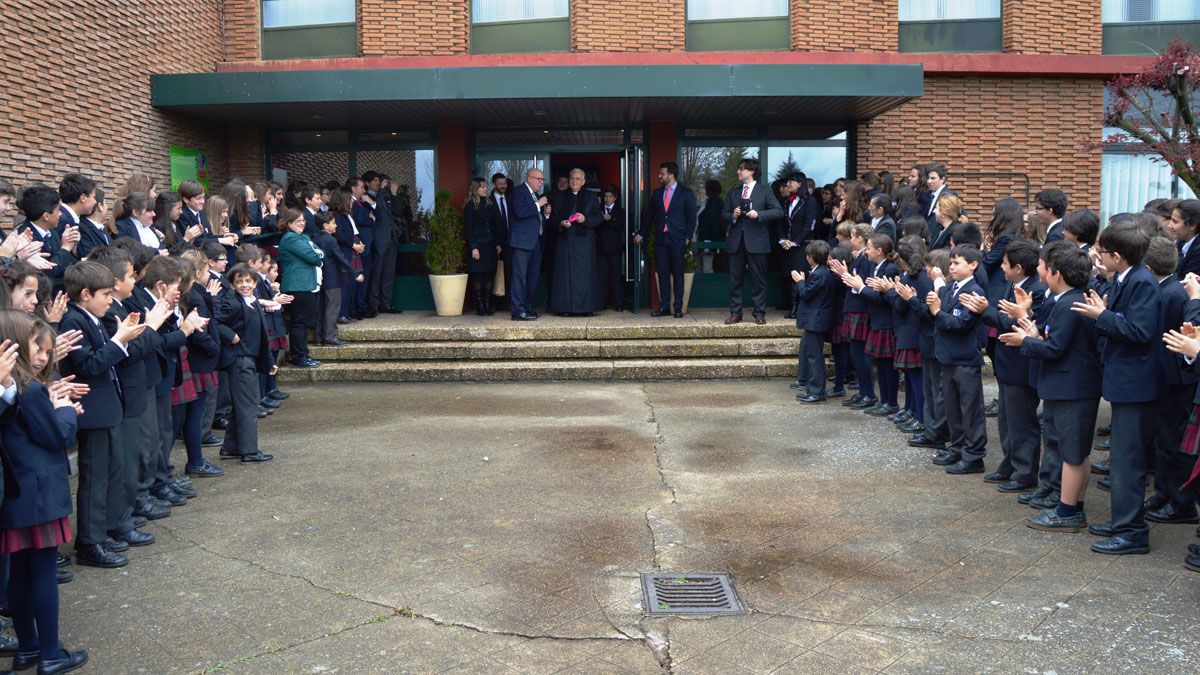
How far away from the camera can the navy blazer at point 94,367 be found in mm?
5617

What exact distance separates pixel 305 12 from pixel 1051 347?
13003 millimetres

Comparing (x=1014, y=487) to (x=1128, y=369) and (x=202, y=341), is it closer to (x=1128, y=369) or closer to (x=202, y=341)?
(x=1128, y=369)

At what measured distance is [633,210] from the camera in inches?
600

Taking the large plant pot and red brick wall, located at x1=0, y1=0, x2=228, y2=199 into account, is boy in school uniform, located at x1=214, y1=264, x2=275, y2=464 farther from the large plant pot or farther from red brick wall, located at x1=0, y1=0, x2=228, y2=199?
the large plant pot

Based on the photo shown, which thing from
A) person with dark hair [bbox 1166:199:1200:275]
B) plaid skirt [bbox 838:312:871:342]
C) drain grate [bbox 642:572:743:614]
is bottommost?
drain grate [bbox 642:572:743:614]

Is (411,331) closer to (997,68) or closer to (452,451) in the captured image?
(452,451)

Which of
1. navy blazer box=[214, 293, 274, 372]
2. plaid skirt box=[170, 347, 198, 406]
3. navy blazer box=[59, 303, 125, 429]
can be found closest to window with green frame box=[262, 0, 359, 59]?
navy blazer box=[214, 293, 274, 372]

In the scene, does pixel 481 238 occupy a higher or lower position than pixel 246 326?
higher

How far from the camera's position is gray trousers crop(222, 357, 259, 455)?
8.27 m

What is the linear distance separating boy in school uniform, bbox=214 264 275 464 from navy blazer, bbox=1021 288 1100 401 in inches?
219

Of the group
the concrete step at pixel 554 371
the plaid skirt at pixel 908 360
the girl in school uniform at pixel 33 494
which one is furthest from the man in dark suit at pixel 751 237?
the girl in school uniform at pixel 33 494

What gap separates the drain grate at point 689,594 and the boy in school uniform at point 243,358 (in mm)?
3951

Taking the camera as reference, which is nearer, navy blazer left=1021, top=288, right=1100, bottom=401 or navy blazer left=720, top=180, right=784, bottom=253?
navy blazer left=1021, top=288, right=1100, bottom=401

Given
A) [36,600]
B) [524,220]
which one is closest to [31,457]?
[36,600]
